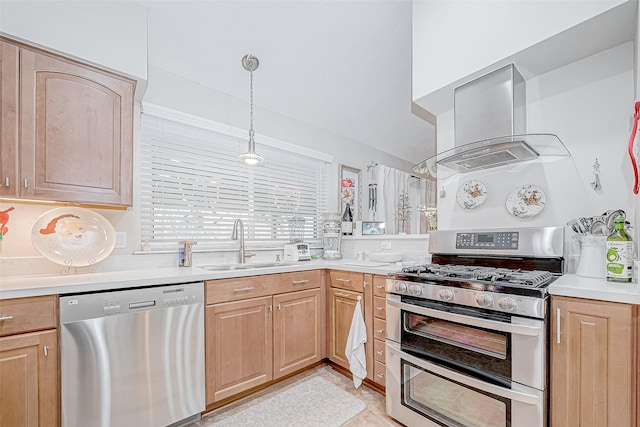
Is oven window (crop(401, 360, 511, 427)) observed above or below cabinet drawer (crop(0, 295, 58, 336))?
below

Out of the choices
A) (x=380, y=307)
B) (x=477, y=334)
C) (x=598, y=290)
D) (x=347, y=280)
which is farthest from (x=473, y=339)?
(x=347, y=280)

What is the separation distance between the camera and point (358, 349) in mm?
2172

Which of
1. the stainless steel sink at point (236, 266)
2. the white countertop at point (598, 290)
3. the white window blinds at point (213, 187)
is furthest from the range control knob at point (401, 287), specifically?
the white window blinds at point (213, 187)

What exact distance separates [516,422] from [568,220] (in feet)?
3.95

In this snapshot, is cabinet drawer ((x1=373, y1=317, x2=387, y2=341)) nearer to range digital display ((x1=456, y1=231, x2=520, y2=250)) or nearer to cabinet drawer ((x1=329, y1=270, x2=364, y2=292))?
cabinet drawer ((x1=329, y1=270, x2=364, y2=292))

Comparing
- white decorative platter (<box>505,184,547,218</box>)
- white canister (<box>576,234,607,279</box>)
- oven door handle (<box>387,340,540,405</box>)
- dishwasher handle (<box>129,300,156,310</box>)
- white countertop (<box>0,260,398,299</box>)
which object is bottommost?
oven door handle (<box>387,340,540,405</box>)

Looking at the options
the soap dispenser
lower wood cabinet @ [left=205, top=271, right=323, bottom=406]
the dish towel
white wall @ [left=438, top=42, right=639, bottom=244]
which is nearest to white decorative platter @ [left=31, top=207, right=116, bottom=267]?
the soap dispenser

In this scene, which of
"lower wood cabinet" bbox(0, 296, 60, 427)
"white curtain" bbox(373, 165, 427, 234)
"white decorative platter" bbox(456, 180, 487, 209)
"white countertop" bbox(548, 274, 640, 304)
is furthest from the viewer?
"white curtain" bbox(373, 165, 427, 234)

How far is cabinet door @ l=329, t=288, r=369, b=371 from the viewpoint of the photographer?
2361 millimetres

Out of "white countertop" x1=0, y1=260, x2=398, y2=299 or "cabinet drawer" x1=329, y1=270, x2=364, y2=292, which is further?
"cabinet drawer" x1=329, y1=270, x2=364, y2=292

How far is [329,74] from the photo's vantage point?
283cm

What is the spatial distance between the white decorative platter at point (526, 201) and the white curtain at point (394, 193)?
1916mm

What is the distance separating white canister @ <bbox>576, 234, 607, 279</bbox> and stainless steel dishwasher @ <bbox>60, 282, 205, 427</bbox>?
2167 millimetres

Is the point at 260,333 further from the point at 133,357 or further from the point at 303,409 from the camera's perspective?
the point at 133,357
